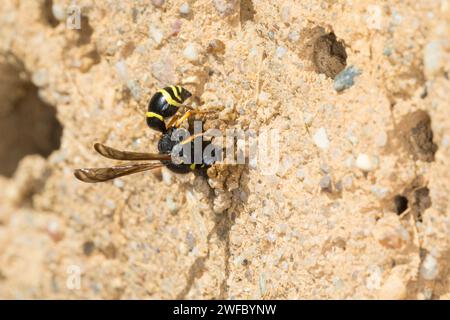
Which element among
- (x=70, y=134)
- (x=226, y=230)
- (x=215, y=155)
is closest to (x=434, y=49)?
(x=215, y=155)

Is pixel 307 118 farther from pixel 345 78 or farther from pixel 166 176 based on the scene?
pixel 166 176

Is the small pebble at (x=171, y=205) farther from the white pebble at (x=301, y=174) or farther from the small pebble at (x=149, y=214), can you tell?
the white pebble at (x=301, y=174)

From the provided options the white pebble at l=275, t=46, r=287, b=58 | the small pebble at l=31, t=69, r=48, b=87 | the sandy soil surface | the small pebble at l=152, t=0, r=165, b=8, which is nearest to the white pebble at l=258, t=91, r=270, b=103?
the sandy soil surface

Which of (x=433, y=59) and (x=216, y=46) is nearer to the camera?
(x=433, y=59)

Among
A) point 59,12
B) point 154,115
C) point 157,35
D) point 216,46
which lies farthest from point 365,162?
point 59,12

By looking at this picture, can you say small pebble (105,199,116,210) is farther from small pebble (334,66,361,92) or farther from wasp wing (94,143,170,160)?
small pebble (334,66,361,92)

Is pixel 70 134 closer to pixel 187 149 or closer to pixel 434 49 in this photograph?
pixel 187 149

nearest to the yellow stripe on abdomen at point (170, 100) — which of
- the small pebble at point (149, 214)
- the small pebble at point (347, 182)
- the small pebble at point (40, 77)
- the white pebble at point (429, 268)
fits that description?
the small pebble at point (149, 214)
